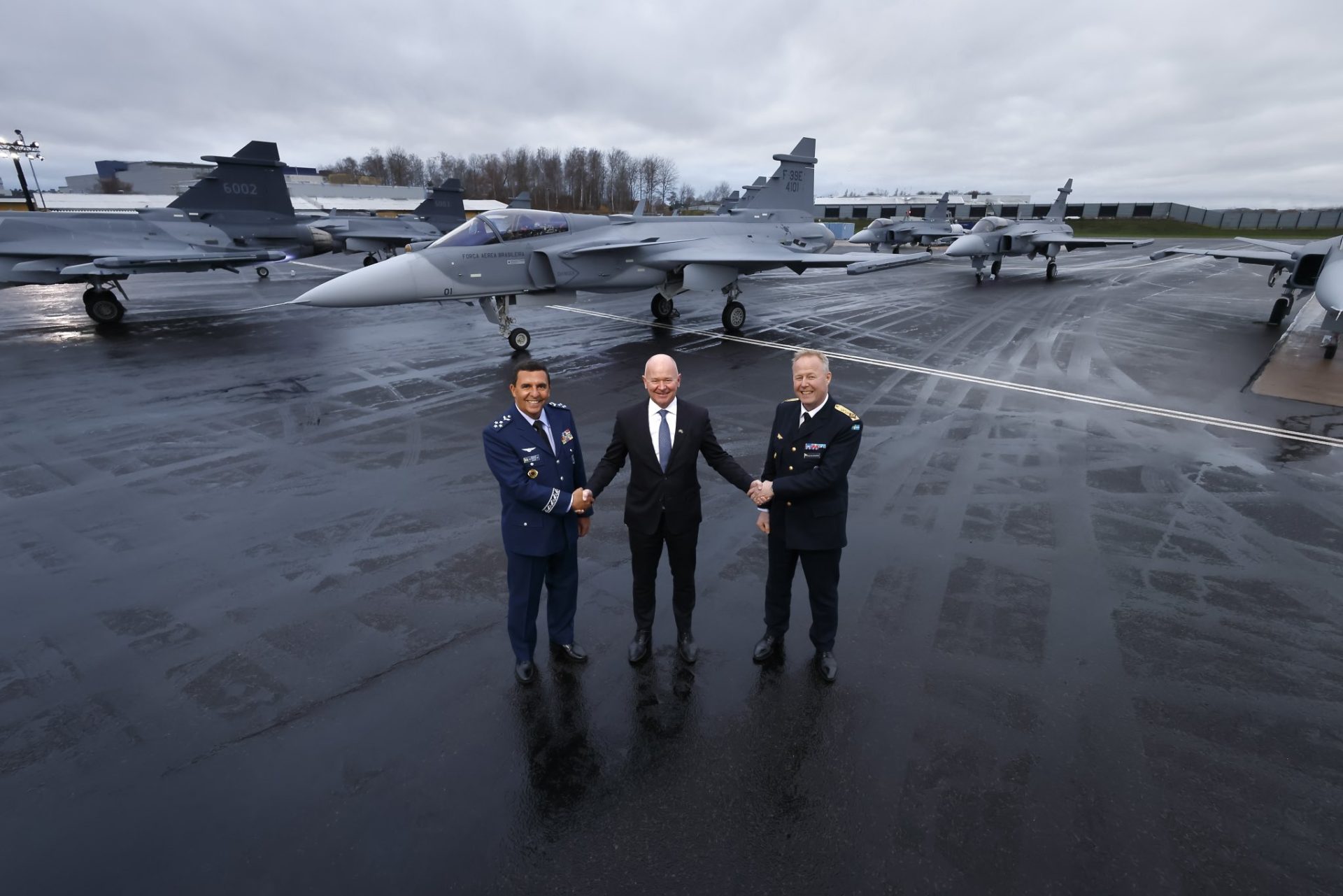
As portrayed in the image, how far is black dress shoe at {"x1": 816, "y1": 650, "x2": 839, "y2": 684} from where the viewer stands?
3.59m

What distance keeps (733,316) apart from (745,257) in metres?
1.43

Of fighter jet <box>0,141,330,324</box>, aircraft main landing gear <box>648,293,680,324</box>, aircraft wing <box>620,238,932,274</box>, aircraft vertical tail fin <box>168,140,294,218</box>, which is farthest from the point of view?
aircraft vertical tail fin <box>168,140,294,218</box>

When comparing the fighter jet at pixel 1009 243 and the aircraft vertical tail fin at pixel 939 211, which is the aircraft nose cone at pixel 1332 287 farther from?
the aircraft vertical tail fin at pixel 939 211

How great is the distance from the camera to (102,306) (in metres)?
14.1

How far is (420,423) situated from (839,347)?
8395 millimetres

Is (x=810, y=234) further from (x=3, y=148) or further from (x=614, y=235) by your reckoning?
(x=3, y=148)

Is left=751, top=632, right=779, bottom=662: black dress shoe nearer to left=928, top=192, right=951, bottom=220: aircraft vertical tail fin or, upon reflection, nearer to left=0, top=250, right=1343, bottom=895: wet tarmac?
left=0, top=250, right=1343, bottom=895: wet tarmac

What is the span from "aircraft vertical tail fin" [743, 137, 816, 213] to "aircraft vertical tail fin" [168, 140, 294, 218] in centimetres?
1425

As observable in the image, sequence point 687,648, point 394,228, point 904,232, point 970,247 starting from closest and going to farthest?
point 687,648
point 970,247
point 394,228
point 904,232

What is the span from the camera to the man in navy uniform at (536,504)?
3.22 metres

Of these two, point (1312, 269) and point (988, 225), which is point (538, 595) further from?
point (988, 225)

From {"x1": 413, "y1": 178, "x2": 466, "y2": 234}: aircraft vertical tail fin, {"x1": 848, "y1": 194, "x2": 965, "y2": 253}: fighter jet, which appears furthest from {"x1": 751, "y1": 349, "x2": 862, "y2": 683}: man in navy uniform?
{"x1": 848, "y1": 194, "x2": 965, "y2": 253}: fighter jet

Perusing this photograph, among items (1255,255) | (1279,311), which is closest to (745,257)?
(1255,255)

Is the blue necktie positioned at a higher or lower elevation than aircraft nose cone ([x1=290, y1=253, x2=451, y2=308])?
lower
